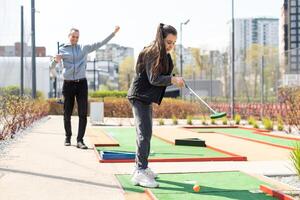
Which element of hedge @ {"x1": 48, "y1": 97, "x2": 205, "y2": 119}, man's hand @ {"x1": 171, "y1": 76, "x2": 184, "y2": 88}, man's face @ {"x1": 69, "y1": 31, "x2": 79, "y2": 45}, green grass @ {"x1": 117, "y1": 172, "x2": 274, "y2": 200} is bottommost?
hedge @ {"x1": 48, "y1": 97, "x2": 205, "y2": 119}

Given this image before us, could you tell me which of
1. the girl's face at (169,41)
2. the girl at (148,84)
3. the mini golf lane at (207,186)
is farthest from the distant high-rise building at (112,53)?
the girl's face at (169,41)

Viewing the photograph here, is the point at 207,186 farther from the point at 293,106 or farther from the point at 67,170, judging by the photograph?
the point at 293,106

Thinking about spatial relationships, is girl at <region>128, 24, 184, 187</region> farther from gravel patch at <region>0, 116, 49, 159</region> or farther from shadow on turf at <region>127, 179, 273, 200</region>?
gravel patch at <region>0, 116, 49, 159</region>

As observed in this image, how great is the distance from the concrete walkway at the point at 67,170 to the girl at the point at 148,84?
0.35m

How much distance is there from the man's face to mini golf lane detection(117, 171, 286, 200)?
344 cm

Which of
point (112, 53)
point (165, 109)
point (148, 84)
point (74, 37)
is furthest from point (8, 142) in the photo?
point (112, 53)

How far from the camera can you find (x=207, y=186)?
207 inches

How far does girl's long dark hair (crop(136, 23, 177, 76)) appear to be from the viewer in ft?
17.0

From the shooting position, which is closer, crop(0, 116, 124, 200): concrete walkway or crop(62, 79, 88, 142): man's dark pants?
crop(0, 116, 124, 200): concrete walkway

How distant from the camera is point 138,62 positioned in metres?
5.39

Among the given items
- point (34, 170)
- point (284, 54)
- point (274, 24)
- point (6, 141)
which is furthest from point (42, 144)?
point (274, 24)

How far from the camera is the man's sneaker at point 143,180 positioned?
5.19 meters

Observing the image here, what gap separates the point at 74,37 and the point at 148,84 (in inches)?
139

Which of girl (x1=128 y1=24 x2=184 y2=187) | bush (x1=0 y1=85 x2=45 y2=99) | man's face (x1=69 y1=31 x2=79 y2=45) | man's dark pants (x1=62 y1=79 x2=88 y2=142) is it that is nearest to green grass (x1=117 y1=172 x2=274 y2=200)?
girl (x1=128 y1=24 x2=184 y2=187)
